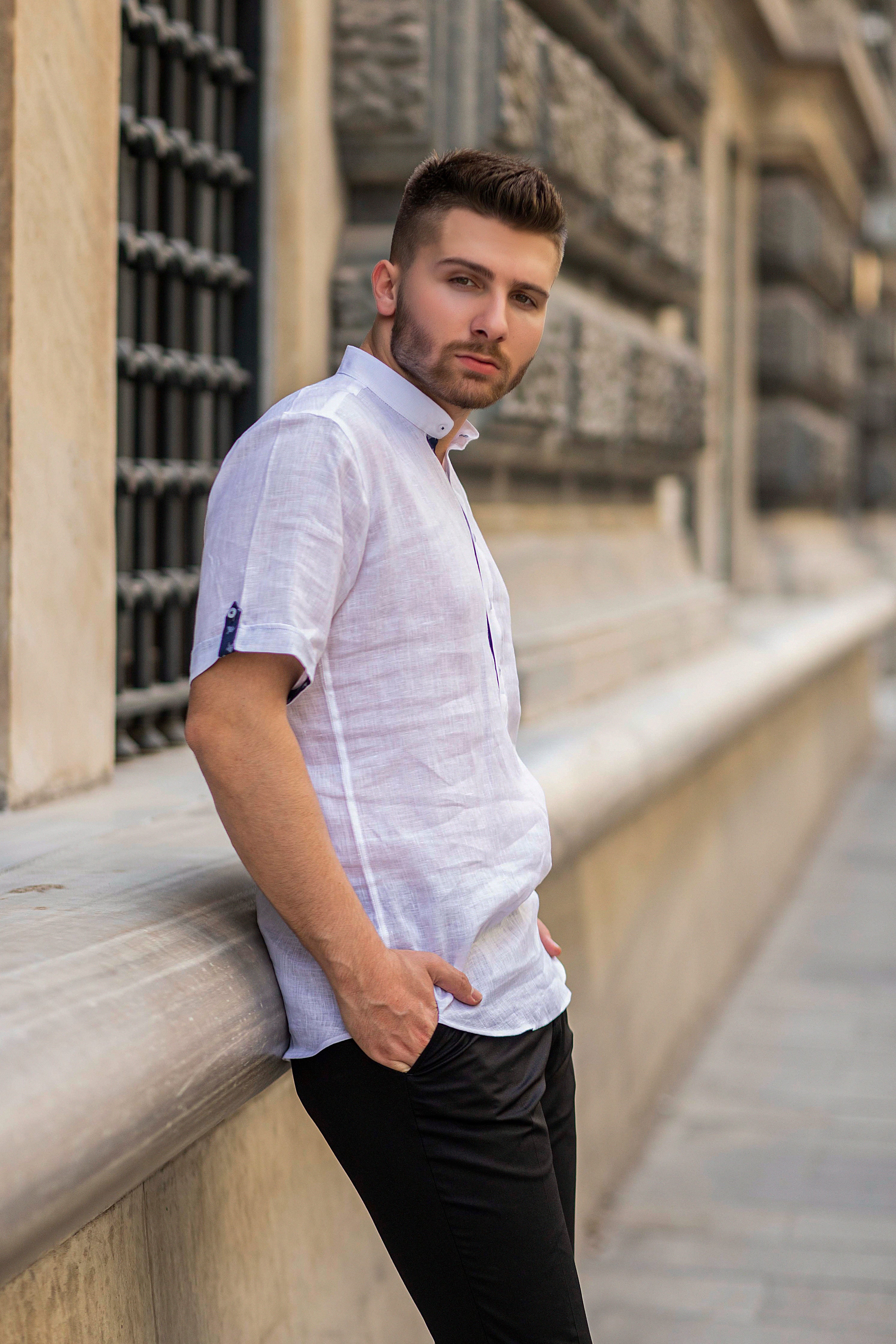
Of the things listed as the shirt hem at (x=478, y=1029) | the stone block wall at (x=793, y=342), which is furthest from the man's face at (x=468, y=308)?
A: the stone block wall at (x=793, y=342)

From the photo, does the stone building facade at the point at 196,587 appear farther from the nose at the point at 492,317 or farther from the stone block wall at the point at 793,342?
the stone block wall at the point at 793,342

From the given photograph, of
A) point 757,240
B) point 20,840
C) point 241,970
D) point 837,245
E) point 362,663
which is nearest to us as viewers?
point 362,663

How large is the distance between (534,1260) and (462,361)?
87cm

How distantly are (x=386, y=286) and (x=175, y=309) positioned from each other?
162 cm

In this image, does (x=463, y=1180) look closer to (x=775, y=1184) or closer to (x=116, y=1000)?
(x=116, y=1000)

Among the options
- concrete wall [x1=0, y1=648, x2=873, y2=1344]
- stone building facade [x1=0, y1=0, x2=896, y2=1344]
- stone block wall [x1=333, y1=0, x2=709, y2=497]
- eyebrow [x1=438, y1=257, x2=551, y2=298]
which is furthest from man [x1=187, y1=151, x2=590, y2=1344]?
stone block wall [x1=333, y1=0, x2=709, y2=497]

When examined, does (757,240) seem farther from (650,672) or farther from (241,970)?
(241,970)

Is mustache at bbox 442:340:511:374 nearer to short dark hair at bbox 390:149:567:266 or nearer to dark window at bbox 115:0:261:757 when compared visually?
short dark hair at bbox 390:149:567:266

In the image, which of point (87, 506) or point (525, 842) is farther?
point (87, 506)

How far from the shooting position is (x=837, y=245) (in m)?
9.90

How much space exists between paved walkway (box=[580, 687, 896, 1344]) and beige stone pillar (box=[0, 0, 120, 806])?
1622mm

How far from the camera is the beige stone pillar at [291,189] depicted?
3334 mm

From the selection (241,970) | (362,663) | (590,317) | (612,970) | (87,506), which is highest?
(590,317)

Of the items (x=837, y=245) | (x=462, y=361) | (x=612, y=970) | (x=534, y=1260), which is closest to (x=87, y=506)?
(x=462, y=361)
